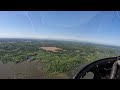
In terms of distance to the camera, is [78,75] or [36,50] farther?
[36,50]

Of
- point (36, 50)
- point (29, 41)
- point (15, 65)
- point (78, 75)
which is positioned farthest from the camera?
point (36, 50)
